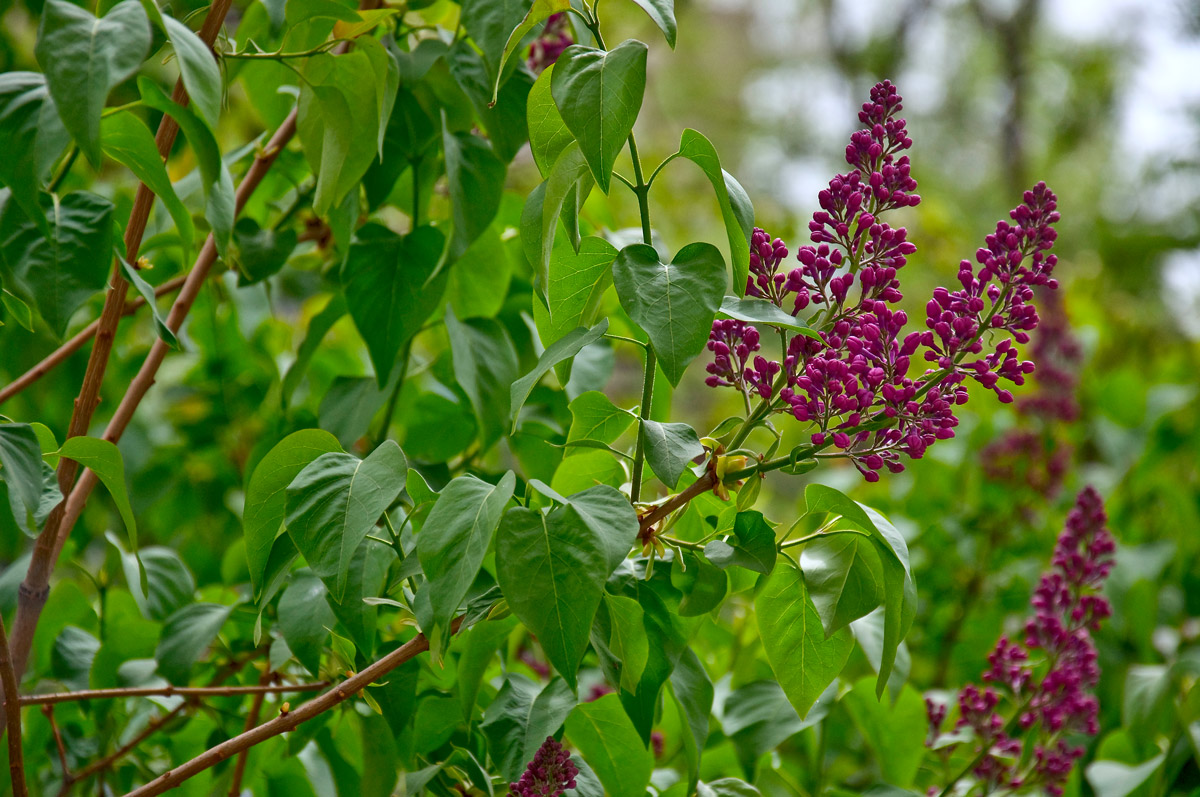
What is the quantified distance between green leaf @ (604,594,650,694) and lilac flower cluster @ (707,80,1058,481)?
9 cm

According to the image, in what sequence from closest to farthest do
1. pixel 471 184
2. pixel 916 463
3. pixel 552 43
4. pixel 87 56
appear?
1. pixel 87 56
2. pixel 471 184
3. pixel 552 43
4. pixel 916 463

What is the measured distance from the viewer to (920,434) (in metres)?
0.34

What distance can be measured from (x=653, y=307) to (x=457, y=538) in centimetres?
10

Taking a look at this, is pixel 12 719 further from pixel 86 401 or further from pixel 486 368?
pixel 486 368

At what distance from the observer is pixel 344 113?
1.37 feet

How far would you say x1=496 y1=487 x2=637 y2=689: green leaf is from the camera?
1.00 feet

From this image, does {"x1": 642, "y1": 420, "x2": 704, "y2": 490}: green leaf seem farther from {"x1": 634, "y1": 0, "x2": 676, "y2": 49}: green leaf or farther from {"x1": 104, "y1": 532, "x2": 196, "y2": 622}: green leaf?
{"x1": 104, "y1": 532, "x2": 196, "y2": 622}: green leaf

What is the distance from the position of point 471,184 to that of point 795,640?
274 millimetres

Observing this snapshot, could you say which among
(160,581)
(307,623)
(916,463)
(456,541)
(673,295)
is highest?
(916,463)

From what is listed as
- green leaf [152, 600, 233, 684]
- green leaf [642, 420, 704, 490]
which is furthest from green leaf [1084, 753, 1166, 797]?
green leaf [152, 600, 233, 684]

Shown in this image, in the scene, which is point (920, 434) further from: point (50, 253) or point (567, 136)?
point (50, 253)

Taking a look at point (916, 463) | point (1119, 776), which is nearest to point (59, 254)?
point (1119, 776)

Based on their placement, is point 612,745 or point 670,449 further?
point 612,745

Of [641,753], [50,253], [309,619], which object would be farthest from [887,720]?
[50,253]
